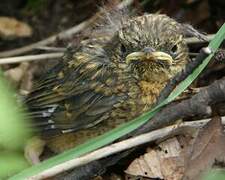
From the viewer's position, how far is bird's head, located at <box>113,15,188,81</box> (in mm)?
3203

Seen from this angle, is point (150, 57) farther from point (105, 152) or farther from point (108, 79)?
point (105, 152)

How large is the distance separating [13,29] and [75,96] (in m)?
1.61

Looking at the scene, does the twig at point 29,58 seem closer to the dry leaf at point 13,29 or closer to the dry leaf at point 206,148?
the dry leaf at point 13,29

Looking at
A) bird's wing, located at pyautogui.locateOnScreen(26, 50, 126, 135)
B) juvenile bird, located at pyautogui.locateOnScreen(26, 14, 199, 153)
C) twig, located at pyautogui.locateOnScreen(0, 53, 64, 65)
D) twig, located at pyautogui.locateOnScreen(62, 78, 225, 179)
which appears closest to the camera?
twig, located at pyautogui.locateOnScreen(62, 78, 225, 179)

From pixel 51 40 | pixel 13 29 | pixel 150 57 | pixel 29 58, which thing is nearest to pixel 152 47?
pixel 150 57

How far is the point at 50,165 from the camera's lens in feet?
8.19

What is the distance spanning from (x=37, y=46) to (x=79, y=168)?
1.84 m

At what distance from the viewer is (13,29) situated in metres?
5.02

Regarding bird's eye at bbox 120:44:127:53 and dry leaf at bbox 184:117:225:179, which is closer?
dry leaf at bbox 184:117:225:179

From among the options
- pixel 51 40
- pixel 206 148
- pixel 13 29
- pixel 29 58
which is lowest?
pixel 206 148

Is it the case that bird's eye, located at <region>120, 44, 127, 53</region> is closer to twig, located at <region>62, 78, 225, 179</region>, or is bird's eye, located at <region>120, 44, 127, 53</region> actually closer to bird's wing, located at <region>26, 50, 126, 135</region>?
bird's wing, located at <region>26, 50, 126, 135</region>

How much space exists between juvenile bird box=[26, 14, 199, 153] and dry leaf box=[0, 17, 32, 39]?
121 cm

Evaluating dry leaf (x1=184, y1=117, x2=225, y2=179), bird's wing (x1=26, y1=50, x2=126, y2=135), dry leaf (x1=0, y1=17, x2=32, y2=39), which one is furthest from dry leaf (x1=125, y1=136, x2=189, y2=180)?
dry leaf (x1=0, y1=17, x2=32, y2=39)

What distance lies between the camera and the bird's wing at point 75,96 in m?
3.45
